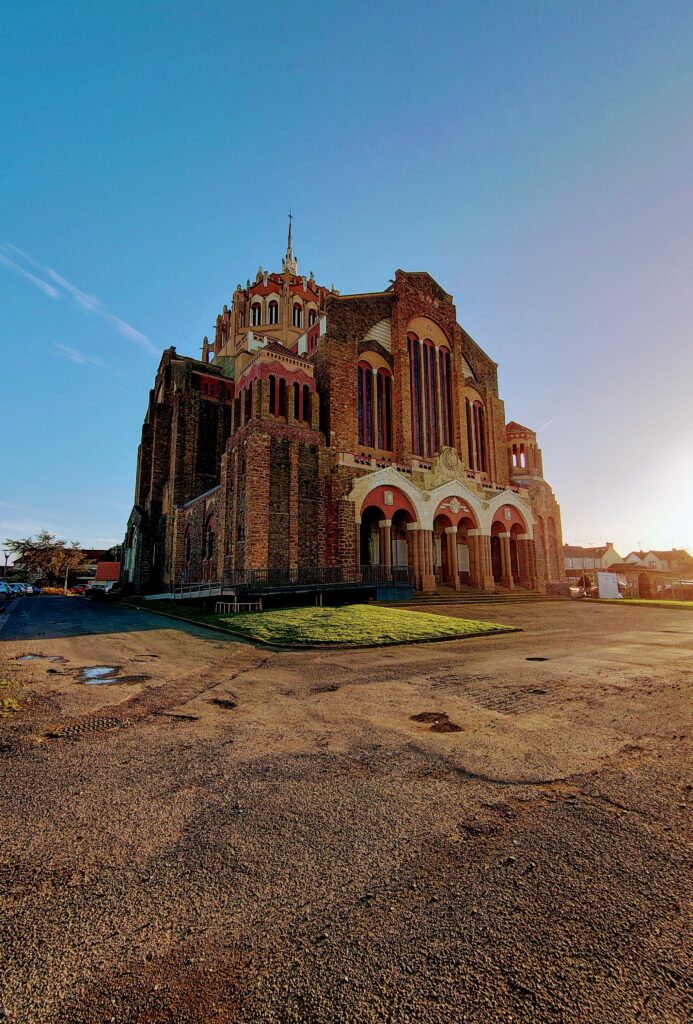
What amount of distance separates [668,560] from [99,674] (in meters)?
112

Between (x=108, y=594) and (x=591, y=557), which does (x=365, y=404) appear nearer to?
(x=108, y=594)

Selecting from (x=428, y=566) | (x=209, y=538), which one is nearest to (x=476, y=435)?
(x=428, y=566)

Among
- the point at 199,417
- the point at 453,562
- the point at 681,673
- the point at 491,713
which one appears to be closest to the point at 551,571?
the point at 453,562

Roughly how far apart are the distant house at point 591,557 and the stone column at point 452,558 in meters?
74.0

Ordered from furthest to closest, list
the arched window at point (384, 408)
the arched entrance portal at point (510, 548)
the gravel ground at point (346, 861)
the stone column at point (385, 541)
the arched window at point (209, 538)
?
the arched entrance portal at point (510, 548) → the arched window at point (384, 408) → the arched window at point (209, 538) → the stone column at point (385, 541) → the gravel ground at point (346, 861)

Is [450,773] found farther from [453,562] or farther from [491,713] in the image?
[453,562]

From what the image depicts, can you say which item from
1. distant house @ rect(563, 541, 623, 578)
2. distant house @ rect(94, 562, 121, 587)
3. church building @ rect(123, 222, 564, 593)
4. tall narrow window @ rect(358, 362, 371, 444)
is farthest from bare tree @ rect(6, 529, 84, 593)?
distant house @ rect(563, 541, 623, 578)

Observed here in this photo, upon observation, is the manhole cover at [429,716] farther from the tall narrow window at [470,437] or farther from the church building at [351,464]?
the tall narrow window at [470,437]

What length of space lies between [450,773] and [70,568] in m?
80.1

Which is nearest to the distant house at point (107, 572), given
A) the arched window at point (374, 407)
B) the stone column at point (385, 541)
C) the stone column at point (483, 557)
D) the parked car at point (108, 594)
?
the parked car at point (108, 594)

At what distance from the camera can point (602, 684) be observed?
701cm

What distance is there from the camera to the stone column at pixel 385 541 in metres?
25.5

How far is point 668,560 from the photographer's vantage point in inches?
3765

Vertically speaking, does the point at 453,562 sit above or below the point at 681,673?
above
